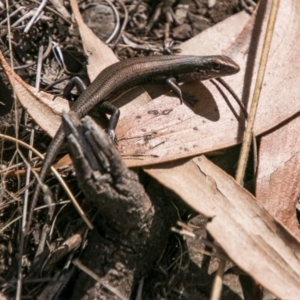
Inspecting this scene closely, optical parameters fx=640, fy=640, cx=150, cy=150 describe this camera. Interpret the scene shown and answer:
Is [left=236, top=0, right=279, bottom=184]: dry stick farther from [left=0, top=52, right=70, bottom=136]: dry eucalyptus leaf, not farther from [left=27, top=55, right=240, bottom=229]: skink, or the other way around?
[left=0, top=52, right=70, bottom=136]: dry eucalyptus leaf

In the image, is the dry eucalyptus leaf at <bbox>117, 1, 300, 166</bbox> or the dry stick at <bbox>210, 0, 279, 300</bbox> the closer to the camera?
the dry stick at <bbox>210, 0, 279, 300</bbox>

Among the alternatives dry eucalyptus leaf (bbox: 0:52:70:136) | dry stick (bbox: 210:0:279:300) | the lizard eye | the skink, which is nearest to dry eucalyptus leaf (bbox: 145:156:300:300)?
dry stick (bbox: 210:0:279:300)

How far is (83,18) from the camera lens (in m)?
4.63

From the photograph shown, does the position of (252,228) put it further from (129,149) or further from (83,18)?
(83,18)

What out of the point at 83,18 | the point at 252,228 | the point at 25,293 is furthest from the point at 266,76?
the point at 25,293

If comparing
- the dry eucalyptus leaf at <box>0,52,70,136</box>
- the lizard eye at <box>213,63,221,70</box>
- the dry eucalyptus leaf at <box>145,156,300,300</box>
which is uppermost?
the lizard eye at <box>213,63,221,70</box>

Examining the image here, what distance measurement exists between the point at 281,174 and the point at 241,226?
21.4 inches

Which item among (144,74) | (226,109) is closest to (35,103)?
(144,74)

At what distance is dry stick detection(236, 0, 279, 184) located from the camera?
11.6 feet

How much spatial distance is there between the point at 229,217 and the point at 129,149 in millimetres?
703

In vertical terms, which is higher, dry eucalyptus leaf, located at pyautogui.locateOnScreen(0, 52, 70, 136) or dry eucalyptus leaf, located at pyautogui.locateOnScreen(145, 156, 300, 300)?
dry eucalyptus leaf, located at pyautogui.locateOnScreen(0, 52, 70, 136)

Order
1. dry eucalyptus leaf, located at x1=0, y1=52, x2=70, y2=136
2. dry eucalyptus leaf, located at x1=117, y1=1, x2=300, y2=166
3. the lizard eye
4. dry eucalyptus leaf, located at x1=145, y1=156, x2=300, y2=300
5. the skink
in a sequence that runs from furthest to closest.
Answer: the lizard eye
the skink
dry eucalyptus leaf, located at x1=0, y1=52, x2=70, y2=136
dry eucalyptus leaf, located at x1=117, y1=1, x2=300, y2=166
dry eucalyptus leaf, located at x1=145, y1=156, x2=300, y2=300

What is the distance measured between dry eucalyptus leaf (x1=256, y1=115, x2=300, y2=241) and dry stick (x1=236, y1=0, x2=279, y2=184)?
175mm

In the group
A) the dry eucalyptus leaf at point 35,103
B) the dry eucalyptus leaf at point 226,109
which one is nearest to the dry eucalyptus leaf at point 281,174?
the dry eucalyptus leaf at point 226,109
